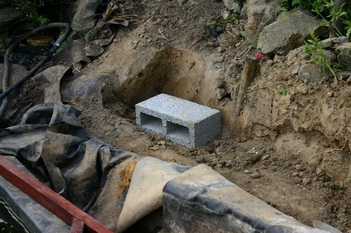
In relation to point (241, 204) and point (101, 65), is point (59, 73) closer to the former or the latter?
point (101, 65)

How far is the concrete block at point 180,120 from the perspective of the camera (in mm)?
5074

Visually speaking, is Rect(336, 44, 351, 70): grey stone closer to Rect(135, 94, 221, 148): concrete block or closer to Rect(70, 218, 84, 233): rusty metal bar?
Rect(135, 94, 221, 148): concrete block

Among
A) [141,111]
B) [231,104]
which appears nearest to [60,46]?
[141,111]

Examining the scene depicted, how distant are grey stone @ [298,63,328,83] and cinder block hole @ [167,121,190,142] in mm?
1316

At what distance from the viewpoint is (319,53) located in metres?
4.50

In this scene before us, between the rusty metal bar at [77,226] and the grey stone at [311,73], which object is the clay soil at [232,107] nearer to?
the grey stone at [311,73]

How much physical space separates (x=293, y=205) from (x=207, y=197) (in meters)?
0.91

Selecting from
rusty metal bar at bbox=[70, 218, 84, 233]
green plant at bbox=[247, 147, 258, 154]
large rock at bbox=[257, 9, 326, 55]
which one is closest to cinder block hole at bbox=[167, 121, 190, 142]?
green plant at bbox=[247, 147, 258, 154]

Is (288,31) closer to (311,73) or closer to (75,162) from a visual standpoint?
(311,73)

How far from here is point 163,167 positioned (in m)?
4.11

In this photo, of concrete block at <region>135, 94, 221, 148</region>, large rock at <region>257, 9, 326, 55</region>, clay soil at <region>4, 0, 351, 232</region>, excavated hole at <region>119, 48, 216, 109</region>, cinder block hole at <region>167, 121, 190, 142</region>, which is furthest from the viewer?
excavated hole at <region>119, 48, 216, 109</region>

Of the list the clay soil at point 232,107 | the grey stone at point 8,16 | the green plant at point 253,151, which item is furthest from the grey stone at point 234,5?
the grey stone at point 8,16

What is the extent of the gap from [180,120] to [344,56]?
65.0 inches

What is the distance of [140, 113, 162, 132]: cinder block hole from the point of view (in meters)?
5.43
